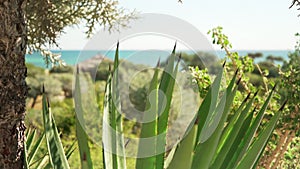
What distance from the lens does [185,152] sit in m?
1.01

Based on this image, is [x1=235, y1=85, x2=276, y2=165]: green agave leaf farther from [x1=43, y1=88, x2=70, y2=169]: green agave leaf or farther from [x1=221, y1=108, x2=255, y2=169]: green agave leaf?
[x1=43, y1=88, x2=70, y2=169]: green agave leaf

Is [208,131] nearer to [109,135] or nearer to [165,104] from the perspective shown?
[165,104]

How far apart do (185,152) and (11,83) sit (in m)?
0.67

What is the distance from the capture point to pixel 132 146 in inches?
299

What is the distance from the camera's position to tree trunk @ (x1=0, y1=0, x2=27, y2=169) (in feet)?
4.75

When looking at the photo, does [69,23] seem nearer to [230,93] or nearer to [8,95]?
[8,95]

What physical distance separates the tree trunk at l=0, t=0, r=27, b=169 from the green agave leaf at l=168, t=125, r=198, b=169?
0.62 meters

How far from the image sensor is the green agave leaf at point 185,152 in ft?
3.25

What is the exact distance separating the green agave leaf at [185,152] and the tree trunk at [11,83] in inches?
24.4

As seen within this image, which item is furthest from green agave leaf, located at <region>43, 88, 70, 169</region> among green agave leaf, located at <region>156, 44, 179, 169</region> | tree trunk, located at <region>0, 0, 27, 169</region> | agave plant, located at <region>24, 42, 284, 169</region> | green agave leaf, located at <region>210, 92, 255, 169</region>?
green agave leaf, located at <region>210, 92, 255, 169</region>

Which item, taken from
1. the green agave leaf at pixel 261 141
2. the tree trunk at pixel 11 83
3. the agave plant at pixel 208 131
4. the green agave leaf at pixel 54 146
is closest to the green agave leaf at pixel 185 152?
the agave plant at pixel 208 131

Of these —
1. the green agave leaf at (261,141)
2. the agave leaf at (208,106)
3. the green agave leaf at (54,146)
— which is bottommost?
the green agave leaf at (54,146)

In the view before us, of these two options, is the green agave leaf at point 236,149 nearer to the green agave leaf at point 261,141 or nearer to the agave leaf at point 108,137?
the green agave leaf at point 261,141

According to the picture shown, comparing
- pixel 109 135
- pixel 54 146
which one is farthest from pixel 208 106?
pixel 54 146
